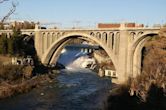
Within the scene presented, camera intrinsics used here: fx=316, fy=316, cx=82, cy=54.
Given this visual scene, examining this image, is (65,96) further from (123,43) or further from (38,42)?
(38,42)

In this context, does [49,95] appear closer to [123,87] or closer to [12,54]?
[123,87]

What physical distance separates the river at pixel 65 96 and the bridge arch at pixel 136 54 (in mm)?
3954

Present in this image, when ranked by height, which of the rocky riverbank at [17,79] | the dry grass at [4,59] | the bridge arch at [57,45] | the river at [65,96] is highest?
the bridge arch at [57,45]

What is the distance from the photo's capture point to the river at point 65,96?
30188 mm

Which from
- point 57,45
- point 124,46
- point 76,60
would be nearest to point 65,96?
point 124,46

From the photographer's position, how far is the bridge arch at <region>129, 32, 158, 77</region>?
1685 inches

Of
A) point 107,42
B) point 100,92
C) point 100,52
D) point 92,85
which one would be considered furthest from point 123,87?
point 100,52

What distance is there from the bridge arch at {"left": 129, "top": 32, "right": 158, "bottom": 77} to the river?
3.95 meters

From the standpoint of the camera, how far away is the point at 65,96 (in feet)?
118

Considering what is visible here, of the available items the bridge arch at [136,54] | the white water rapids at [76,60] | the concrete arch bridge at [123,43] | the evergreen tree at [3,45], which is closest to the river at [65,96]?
the concrete arch bridge at [123,43]

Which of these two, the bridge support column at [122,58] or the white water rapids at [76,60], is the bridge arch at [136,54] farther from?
the white water rapids at [76,60]

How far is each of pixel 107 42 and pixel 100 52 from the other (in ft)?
77.7

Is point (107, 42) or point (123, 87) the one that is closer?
point (123, 87)

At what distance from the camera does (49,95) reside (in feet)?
120
